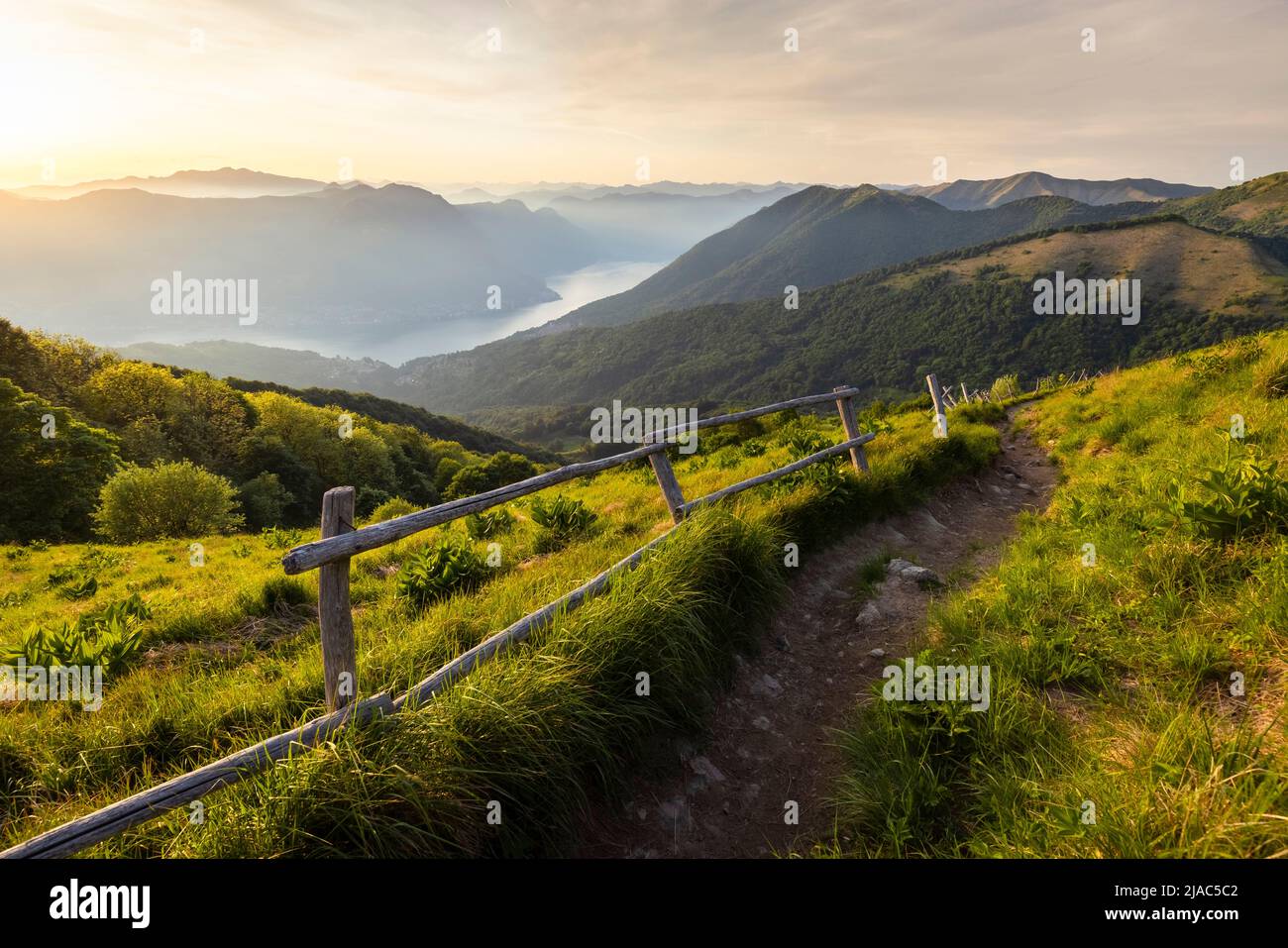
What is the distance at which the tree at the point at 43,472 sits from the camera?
A: 90.8 feet

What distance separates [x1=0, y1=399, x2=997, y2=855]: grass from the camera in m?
2.60

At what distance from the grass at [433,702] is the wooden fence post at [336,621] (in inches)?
12.7

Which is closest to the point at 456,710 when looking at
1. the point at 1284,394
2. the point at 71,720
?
the point at 71,720

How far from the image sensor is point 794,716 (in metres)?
4.61

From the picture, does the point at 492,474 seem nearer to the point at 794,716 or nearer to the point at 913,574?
the point at 913,574

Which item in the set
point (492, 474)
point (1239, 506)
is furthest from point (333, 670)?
point (492, 474)

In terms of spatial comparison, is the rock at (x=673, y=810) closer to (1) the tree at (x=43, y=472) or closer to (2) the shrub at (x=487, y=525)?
(2) the shrub at (x=487, y=525)

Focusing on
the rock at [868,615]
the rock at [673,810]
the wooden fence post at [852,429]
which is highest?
the wooden fence post at [852,429]

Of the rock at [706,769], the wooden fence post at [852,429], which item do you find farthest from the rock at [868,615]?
the wooden fence post at [852,429]

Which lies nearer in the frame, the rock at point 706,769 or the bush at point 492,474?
the rock at point 706,769

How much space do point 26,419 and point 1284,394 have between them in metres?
46.2

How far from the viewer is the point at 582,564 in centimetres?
556

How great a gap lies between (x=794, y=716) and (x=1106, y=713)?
210 centimetres

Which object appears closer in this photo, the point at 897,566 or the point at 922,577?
the point at 922,577
